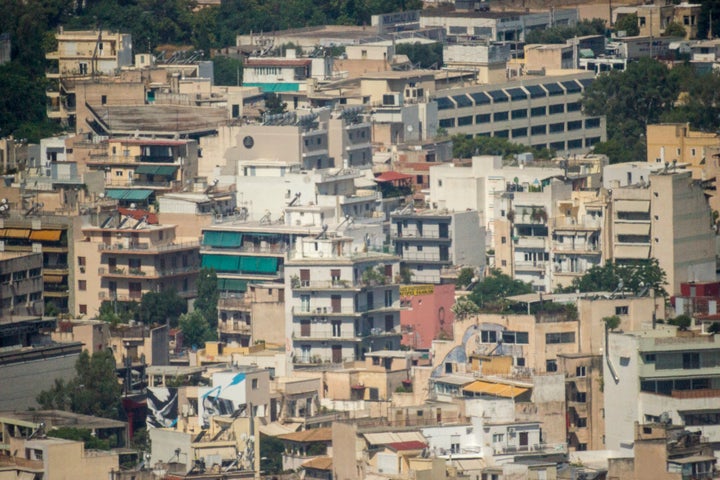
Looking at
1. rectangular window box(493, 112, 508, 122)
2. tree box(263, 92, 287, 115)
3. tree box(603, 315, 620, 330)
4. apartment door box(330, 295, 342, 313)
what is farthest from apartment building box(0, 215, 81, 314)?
rectangular window box(493, 112, 508, 122)

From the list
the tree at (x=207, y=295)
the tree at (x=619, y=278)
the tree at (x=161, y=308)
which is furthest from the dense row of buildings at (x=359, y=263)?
the tree at (x=161, y=308)

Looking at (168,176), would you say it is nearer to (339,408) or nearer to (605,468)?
(339,408)

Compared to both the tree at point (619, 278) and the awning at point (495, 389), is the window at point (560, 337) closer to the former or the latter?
the awning at point (495, 389)

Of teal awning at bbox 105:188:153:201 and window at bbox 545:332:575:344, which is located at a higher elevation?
teal awning at bbox 105:188:153:201

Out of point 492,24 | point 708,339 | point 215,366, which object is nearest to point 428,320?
point 215,366

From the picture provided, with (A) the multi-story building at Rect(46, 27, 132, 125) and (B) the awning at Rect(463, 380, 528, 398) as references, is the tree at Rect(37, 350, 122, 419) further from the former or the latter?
(A) the multi-story building at Rect(46, 27, 132, 125)

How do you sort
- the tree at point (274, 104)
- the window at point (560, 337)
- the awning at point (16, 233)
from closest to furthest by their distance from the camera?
the window at point (560, 337)
the awning at point (16, 233)
the tree at point (274, 104)
